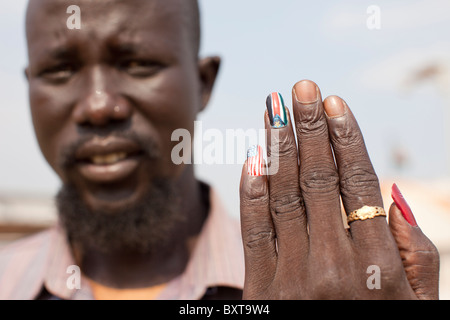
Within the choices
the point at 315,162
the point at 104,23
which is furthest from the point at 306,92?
the point at 104,23

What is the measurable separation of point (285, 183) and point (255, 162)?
108 mm

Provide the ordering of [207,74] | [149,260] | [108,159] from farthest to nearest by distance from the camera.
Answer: [207,74] < [149,260] < [108,159]

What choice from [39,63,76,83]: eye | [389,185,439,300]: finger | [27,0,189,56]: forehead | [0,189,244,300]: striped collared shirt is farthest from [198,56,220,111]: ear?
[389,185,439,300]: finger

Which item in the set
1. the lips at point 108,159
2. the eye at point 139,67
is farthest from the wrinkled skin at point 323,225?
the eye at point 139,67

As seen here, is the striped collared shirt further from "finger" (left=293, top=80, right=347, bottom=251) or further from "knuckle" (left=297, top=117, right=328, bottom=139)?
"knuckle" (left=297, top=117, right=328, bottom=139)

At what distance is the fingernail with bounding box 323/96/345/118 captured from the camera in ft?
4.24

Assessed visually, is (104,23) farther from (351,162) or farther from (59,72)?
(351,162)

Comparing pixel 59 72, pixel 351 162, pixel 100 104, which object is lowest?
pixel 351 162

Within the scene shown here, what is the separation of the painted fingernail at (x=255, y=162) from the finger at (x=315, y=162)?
0.40 feet

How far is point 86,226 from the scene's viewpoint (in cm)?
222

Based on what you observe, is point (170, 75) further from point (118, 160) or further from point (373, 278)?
point (373, 278)

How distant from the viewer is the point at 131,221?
217cm

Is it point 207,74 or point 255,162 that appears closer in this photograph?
point 255,162

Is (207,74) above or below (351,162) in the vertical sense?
above
